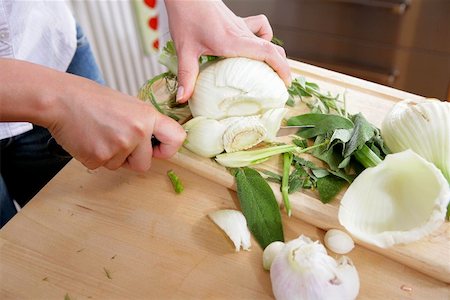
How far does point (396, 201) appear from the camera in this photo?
2.19ft

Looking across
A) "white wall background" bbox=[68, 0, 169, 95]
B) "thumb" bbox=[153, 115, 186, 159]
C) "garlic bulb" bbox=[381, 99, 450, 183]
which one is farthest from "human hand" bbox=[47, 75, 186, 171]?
"white wall background" bbox=[68, 0, 169, 95]

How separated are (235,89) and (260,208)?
0.65ft

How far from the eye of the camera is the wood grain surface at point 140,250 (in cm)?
66

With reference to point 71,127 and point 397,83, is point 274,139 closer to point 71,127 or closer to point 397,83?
point 71,127

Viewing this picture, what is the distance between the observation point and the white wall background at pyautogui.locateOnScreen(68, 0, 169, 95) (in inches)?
57.4

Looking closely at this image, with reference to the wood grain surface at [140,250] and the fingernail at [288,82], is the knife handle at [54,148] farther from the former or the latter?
the fingernail at [288,82]

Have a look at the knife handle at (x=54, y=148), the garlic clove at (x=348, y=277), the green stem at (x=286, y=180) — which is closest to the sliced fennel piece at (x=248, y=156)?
the green stem at (x=286, y=180)

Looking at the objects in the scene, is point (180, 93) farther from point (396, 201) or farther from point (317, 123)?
point (396, 201)

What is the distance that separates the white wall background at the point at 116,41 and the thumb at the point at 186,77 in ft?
2.43

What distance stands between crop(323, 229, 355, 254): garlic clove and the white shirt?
611 millimetres

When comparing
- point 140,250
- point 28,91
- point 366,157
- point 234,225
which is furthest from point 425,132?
point 28,91

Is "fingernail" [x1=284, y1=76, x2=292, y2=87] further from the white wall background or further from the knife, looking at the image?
the white wall background

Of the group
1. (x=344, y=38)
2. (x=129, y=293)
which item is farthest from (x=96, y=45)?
(x=129, y=293)

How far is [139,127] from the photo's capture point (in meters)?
0.69
